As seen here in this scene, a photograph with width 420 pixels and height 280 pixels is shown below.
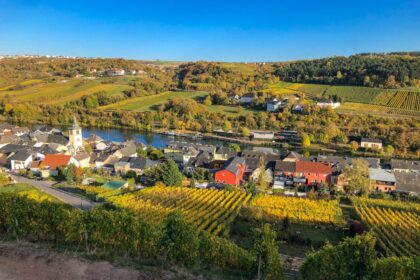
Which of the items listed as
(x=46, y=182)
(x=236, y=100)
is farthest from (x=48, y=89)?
(x=46, y=182)

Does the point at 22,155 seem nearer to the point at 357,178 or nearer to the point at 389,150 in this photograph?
the point at 357,178

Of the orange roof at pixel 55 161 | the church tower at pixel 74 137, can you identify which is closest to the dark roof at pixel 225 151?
the church tower at pixel 74 137

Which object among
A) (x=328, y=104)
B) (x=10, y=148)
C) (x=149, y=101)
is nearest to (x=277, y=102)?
(x=328, y=104)

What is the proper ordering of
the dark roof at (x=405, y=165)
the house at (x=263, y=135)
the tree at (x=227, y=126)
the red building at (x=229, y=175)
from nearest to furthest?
the red building at (x=229, y=175)
the dark roof at (x=405, y=165)
the house at (x=263, y=135)
the tree at (x=227, y=126)

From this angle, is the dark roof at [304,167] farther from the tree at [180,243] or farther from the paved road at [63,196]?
the tree at [180,243]

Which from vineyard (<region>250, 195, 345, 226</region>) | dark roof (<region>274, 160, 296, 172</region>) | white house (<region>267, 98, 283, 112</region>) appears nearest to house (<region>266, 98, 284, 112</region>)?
white house (<region>267, 98, 283, 112</region>)

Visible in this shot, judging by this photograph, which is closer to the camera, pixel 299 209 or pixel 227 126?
pixel 299 209
